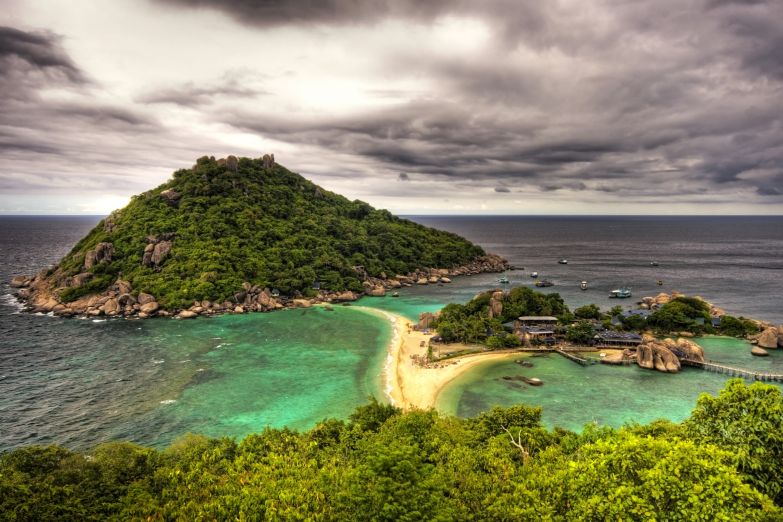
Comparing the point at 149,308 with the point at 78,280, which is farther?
the point at 78,280

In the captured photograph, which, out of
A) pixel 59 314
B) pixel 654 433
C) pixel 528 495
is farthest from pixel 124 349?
pixel 654 433

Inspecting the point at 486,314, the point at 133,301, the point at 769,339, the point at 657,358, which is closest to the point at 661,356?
the point at 657,358

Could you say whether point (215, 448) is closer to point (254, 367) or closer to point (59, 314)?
point (254, 367)

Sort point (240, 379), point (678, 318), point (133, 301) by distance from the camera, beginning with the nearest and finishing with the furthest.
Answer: point (240, 379) → point (678, 318) → point (133, 301)

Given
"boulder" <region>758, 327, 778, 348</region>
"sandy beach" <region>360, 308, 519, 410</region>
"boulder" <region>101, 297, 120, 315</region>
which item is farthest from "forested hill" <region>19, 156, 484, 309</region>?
"boulder" <region>758, 327, 778, 348</region>

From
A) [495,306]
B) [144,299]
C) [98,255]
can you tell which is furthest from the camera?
[98,255]

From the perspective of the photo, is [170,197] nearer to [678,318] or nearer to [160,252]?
[160,252]

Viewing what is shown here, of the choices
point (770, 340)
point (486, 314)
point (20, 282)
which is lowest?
point (770, 340)

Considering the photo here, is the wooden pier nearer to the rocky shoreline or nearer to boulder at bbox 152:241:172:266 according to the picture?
the rocky shoreline
